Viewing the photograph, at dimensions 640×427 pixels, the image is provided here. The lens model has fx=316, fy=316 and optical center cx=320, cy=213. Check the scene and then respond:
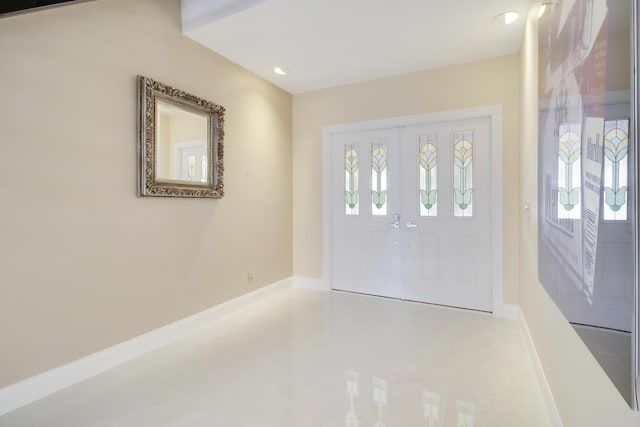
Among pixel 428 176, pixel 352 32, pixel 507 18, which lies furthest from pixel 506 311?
pixel 352 32

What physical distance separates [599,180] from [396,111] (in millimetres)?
3137

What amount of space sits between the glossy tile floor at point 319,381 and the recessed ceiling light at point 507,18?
2.68 metres

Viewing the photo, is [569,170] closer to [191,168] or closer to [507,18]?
[507,18]

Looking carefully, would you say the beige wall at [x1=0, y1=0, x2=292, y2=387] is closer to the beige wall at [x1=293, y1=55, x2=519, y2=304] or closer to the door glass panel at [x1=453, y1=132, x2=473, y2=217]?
the beige wall at [x1=293, y1=55, x2=519, y2=304]

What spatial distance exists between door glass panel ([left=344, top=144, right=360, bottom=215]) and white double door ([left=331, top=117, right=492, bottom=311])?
0.01m

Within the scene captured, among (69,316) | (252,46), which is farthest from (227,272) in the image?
(252,46)

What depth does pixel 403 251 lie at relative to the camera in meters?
3.82

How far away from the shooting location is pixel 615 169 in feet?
2.55

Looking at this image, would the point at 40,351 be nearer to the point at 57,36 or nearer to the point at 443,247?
the point at 57,36

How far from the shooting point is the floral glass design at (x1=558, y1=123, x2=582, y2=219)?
1.09m

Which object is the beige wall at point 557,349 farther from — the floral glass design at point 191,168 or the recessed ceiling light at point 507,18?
the floral glass design at point 191,168

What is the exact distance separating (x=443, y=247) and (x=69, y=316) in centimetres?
343

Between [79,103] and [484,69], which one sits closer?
[79,103]

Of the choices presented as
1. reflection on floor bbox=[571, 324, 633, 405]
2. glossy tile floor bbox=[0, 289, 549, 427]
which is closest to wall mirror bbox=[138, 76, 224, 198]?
glossy tile floor bbox=[0, 289, 549, 427]
